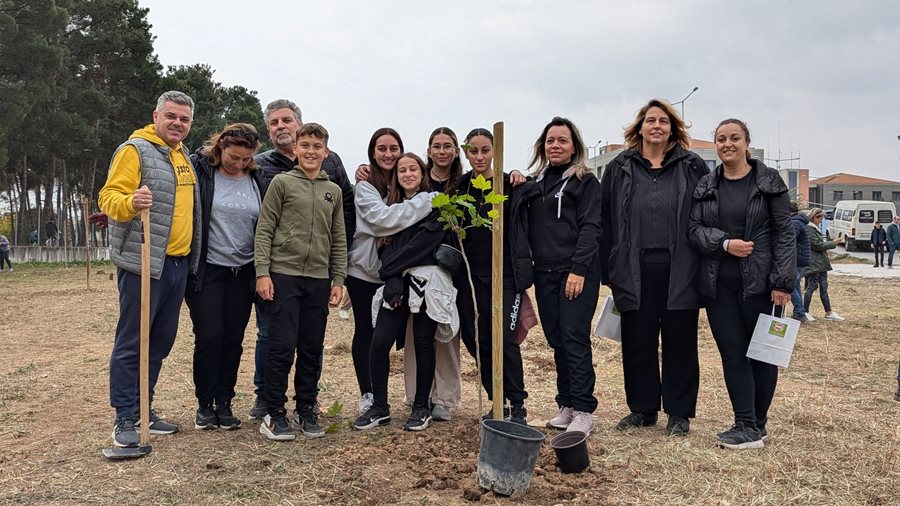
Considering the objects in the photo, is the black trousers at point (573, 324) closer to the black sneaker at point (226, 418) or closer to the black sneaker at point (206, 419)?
the black sneaker at point (226, 418)

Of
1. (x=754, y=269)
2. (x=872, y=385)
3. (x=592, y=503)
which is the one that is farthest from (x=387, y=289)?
(x=872, y=385)

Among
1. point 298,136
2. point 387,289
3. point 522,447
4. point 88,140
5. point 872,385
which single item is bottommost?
point 872,385

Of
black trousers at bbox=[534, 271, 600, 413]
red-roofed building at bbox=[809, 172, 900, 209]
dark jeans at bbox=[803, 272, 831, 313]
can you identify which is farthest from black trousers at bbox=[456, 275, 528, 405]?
red-roofed building at bbox=[809, 172, 900, 209]

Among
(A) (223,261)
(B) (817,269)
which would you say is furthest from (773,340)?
(B) (817,269)

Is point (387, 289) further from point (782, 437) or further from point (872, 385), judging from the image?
point (872, 385)

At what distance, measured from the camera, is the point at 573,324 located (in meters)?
4.44

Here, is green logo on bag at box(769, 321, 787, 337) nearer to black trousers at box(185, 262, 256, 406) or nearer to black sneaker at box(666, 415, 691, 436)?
black sneaker at box(666, 415, 691, 436)

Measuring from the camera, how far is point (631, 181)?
14.8 ft

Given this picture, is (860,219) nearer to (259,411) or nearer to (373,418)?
(373,418)

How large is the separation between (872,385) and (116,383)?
6312 mm

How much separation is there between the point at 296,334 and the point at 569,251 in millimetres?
1826

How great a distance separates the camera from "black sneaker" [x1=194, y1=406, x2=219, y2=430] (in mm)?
4658

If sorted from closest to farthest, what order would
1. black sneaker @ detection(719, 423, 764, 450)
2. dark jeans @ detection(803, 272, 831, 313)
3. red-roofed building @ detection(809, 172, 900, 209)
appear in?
black sneaker @ detection(719, 423, 764, 450) < dark jeans @ detection(803, 272, 831, 313) < red-roofed building @ detection(809, 172, 900, 209)

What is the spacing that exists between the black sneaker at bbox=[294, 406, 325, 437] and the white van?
1399 inches
